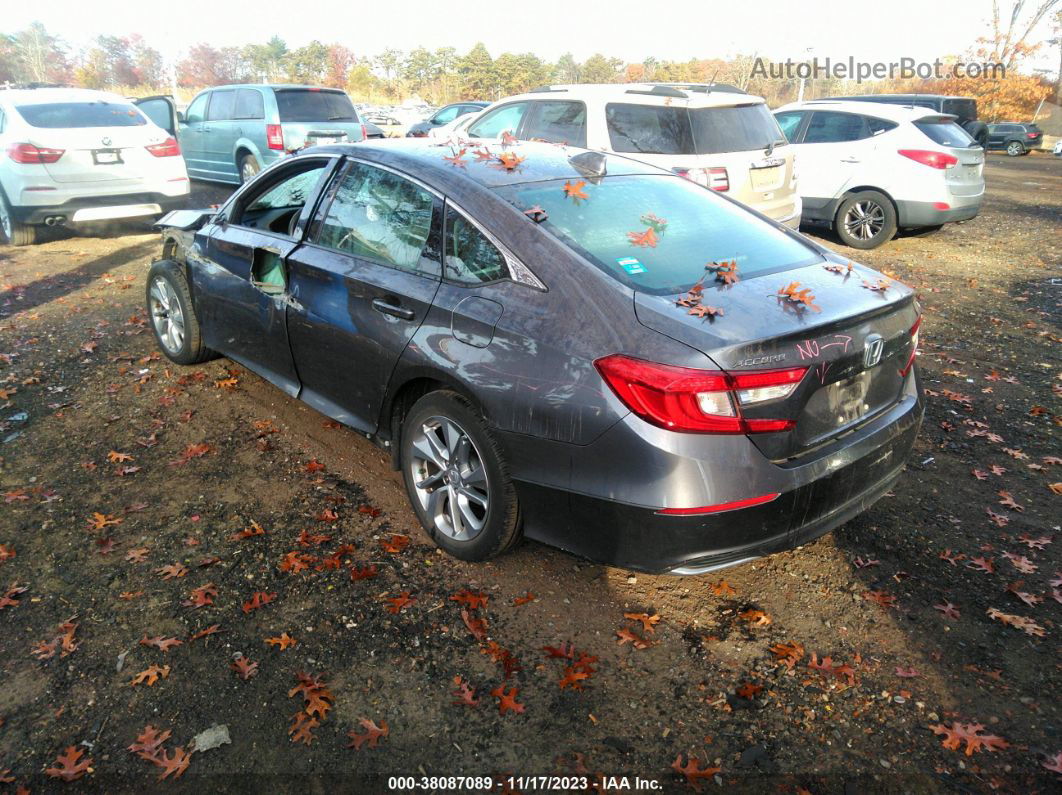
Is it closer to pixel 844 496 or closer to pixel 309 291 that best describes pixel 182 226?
pixel 309 291

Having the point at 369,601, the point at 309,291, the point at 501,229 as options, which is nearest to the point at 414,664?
the point at 369,601

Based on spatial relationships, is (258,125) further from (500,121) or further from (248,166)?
(500,121)

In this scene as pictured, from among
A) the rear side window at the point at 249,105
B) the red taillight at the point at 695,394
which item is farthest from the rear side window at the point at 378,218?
the rear side window at the point at 249,105

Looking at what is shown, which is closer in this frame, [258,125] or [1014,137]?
[258,125]

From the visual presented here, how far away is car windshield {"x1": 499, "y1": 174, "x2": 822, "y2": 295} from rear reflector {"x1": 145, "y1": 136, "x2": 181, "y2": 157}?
28.3 ft

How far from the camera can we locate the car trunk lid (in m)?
2.57

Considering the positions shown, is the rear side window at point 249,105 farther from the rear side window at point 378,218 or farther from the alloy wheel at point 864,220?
the rear side window at point 378,218

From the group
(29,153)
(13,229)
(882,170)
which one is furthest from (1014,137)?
(13,229)

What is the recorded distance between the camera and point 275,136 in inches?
475

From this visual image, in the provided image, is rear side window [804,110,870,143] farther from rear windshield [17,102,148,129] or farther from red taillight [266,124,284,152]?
rear windshield [17,102,148,129]

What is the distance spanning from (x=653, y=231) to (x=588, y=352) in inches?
36.3

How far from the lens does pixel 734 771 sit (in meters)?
2.39

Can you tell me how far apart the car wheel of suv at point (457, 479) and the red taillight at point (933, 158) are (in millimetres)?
8839

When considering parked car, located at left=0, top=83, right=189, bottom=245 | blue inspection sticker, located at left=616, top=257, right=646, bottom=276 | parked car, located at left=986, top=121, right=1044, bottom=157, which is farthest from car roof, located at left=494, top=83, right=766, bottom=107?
parked car, located at left=986, top=121, right=1044, bottom=157
